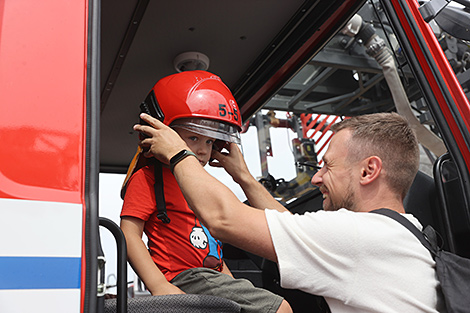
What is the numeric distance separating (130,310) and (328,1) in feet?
5.29

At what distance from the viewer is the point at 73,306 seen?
1041 millimetres

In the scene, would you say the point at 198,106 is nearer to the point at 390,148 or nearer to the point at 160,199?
the point at 160,199

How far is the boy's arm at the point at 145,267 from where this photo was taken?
5.72 feet

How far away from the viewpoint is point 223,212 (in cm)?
142

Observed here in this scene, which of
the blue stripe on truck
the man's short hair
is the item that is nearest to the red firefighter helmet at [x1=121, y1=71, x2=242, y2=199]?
the man's short hair

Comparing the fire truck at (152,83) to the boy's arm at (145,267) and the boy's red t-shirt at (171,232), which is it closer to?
the boy's arm at (145,267)

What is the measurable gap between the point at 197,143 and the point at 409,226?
3.13 feet

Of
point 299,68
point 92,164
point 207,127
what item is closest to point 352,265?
point 92,164

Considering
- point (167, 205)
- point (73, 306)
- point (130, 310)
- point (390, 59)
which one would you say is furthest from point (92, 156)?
point (390, 59)

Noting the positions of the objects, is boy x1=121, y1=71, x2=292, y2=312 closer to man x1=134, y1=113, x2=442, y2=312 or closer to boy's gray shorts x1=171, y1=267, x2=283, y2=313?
boy's gray shorts x1=171, y1=267, x2=283, y2=313

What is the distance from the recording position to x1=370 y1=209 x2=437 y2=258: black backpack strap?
1458mm

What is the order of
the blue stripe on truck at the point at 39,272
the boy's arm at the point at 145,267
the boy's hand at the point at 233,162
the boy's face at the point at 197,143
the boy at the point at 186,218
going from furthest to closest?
1. the boy's hand at the point at 233,162
2. the boy's face at the point at 197,143
3. the boy at the point at 186,218
4. the boy's arm at the point at 145,267
5. the blue stripe on truck at the point at 39,272

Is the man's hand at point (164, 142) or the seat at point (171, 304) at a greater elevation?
the man's hand at point (164, 142)

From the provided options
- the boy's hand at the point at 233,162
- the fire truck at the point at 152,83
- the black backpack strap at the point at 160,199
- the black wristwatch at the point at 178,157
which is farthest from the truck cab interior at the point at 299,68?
the boy's hand at the point at 233,162
